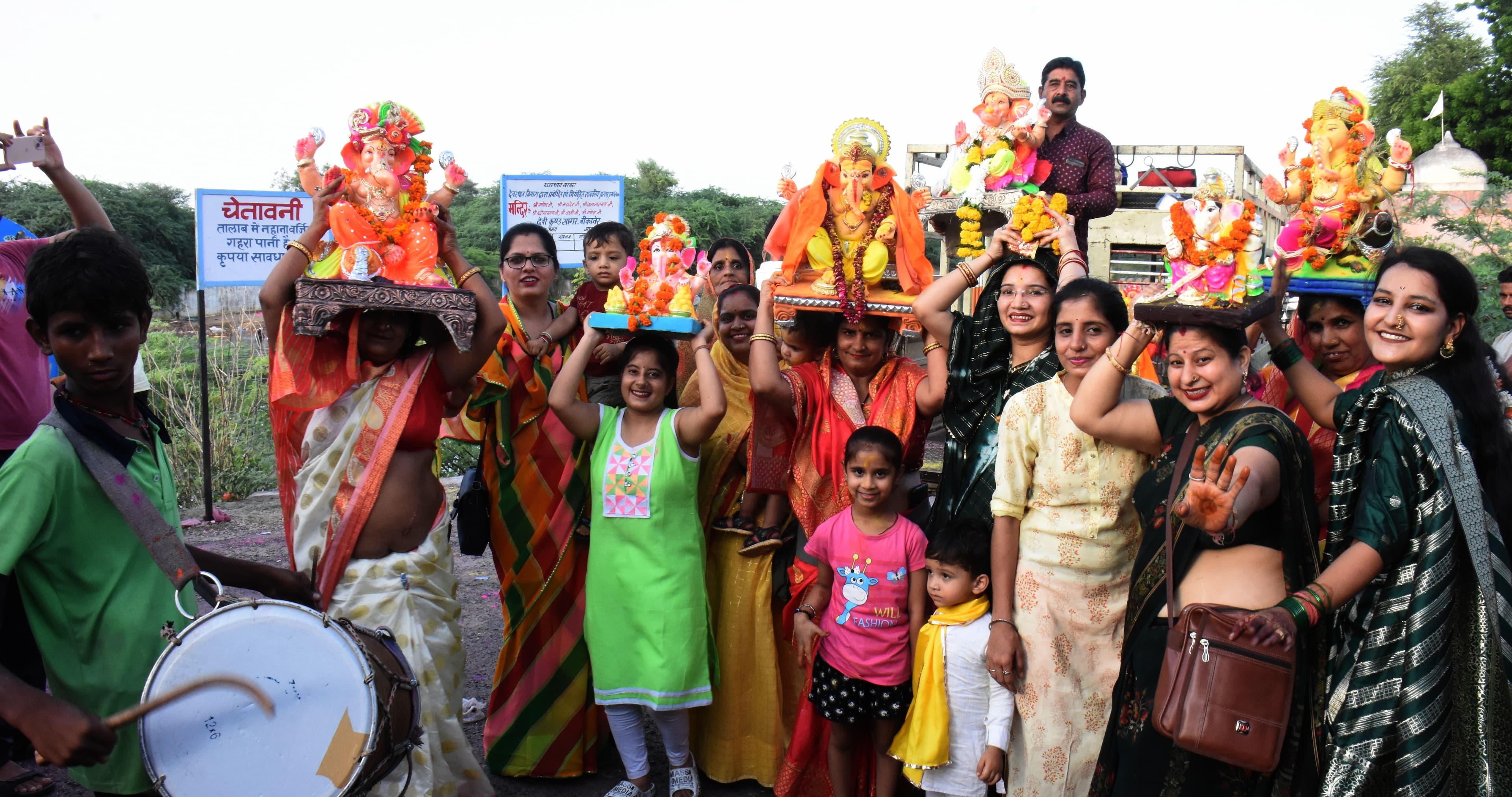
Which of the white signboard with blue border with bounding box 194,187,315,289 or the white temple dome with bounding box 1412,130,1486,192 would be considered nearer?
the white signboard with blue border with bounding box 194,187,315,289

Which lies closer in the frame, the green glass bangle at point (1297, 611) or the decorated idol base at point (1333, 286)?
the green glass bangle at point (1297, 611)

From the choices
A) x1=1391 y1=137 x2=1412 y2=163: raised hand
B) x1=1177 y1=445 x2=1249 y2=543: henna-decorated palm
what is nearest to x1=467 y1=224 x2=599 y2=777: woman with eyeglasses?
x1=1177 y1=445 x2=1249 y2=543: henna-decorated palm

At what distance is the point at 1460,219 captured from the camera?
43.9 ft

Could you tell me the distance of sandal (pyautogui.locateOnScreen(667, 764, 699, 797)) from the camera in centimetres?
427

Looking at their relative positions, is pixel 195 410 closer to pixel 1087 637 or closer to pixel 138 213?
pixel 1087 637

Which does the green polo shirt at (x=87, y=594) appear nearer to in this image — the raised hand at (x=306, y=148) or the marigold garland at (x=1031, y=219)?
the raised hand at (x=306, y=148)

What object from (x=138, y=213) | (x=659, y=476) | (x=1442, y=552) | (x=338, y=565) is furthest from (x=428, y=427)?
(x=138, y=213)

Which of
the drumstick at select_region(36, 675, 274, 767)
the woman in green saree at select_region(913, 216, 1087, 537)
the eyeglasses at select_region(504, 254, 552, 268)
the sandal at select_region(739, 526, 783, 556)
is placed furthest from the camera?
the eyeglasses at select_region(504, 254, 552, 268)

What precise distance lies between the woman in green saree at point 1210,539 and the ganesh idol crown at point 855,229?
1.30 meters

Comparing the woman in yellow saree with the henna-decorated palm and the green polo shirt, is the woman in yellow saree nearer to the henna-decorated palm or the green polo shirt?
the henna-decorated palm

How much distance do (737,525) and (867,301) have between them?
1.19 meters

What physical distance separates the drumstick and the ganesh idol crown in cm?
249

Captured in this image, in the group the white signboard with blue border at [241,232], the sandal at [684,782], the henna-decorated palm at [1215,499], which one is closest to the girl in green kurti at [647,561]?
the sandal at [684,782]

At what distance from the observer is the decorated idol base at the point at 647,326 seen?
13.7 ft
